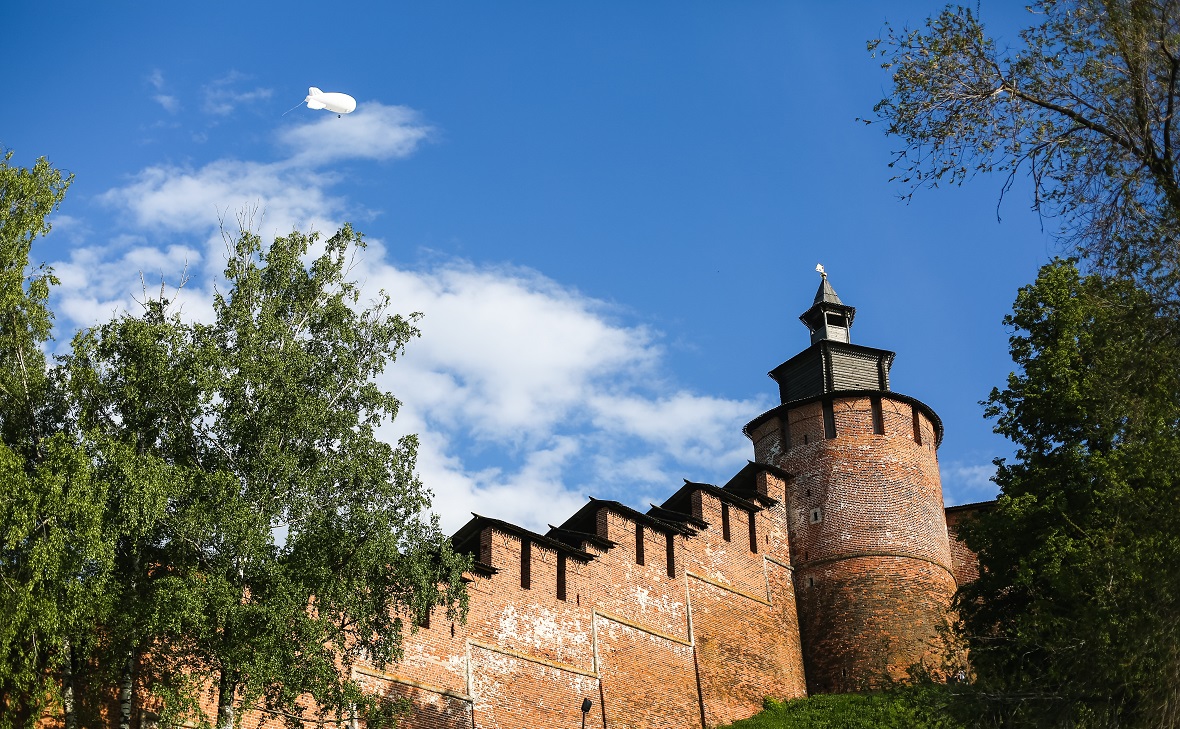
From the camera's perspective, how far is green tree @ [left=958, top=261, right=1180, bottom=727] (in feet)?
33.8

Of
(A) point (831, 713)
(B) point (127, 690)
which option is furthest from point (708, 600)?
(B) point (127, 690)

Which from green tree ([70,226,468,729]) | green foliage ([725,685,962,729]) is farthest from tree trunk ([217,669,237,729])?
green foliage ([725,685,962,729])

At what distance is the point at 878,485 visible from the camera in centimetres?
2908

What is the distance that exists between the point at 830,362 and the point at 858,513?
443 centimetres

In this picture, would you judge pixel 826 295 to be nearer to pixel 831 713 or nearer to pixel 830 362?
pixel 830 362

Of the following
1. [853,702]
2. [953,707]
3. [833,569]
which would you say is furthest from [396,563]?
[833,569]

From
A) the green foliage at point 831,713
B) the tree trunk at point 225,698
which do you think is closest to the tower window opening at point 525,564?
the green foliage at point 831,713

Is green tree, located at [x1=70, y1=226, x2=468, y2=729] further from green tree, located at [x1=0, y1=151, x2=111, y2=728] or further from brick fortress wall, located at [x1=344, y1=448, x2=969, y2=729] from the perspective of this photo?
brick fortress wall, located at [x1=344, y1=448, x2=969, y2=729]

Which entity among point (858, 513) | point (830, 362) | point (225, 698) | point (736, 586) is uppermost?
point (830, 362)

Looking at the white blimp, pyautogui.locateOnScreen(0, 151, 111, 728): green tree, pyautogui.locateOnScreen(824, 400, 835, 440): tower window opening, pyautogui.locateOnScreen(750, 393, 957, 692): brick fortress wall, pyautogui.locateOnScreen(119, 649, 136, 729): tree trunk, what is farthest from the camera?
pyautogui.locateOnScreen(824, 400, 835, 440): tower window opening

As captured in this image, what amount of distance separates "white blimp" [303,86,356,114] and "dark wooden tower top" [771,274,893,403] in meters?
14.3

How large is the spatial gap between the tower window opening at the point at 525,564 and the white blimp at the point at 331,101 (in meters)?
8.55

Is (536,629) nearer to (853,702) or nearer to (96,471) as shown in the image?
(853,702)

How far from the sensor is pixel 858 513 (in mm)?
28828
